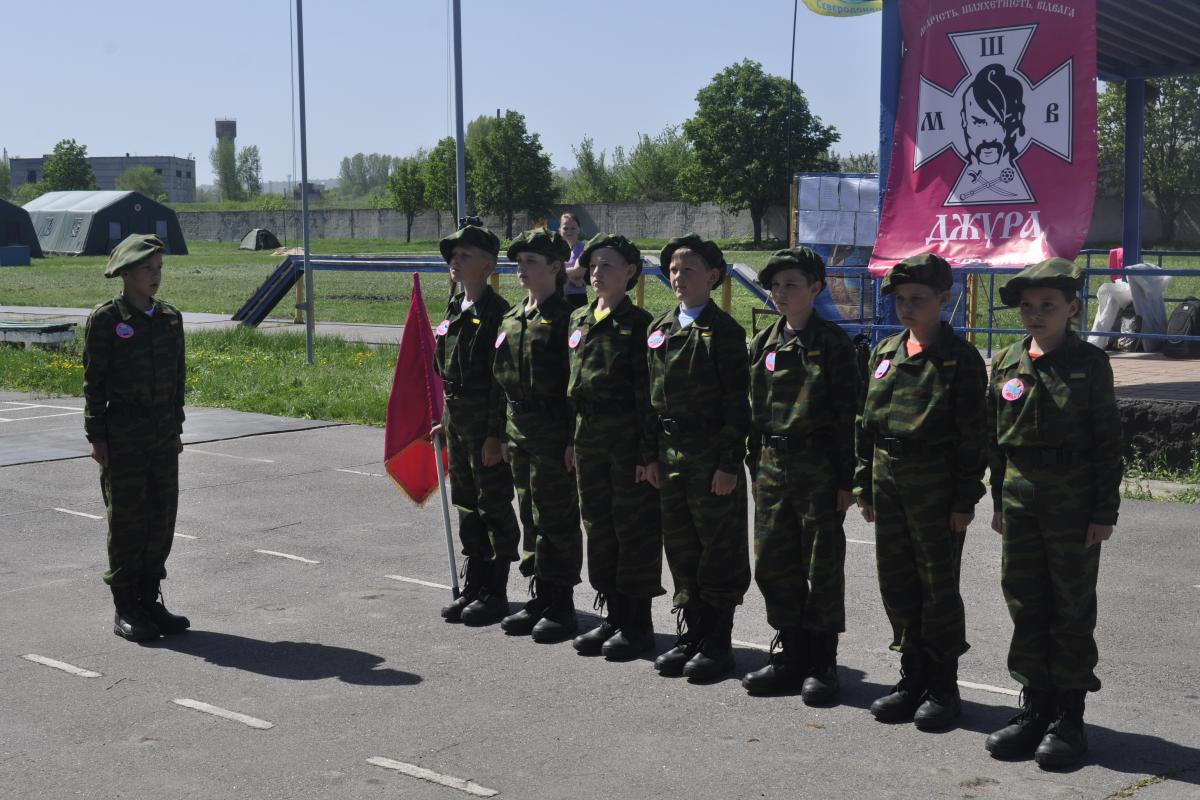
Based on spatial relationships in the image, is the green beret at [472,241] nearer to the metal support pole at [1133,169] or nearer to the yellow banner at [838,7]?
the metal support pole at [1133,169]

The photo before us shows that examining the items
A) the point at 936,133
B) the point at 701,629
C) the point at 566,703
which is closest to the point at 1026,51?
the point at 936,133

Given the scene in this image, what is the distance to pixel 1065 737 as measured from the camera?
4.88 m

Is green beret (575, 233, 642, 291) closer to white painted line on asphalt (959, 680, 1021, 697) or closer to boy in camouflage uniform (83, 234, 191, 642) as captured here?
boy in camouflage uniform (83, 234, 191, 642)

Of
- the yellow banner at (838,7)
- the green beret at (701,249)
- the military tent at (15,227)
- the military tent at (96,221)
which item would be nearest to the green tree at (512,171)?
the military tent at (96,221)

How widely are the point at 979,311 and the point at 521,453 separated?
1797 centimetres

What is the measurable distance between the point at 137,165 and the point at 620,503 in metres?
182

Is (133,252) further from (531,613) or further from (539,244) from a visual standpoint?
(531,613)

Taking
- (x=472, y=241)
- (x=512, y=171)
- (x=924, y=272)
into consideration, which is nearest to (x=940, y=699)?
(x=924, y=272)

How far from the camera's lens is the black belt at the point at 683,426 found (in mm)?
→ 5828

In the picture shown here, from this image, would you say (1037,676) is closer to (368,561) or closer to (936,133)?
(368,561)

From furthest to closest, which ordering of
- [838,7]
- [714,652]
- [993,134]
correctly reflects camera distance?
[838,7] < [993,134] < [714,652]

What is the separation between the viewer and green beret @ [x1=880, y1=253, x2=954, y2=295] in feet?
16.9

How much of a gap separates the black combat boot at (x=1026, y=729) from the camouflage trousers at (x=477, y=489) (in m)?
2.77

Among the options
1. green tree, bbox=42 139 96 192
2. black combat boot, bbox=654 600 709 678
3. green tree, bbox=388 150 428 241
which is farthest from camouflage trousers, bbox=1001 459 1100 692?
green tree, bbox=42 139 96 192
